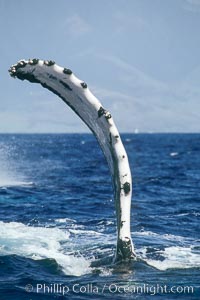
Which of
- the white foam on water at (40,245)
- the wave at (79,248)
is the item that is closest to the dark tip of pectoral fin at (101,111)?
the wave at (79,248)

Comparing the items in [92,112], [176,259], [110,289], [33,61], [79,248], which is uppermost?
[33,61]

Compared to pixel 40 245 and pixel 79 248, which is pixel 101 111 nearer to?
pixel 79 248

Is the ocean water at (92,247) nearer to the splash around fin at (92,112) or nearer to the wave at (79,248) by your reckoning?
the wave at (79,248)

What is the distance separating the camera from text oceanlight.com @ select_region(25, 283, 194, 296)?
10242 millimetres

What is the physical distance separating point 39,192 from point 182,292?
19150 millimetres

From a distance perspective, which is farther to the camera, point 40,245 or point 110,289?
point 40,245

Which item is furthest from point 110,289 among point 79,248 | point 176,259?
point 79,248

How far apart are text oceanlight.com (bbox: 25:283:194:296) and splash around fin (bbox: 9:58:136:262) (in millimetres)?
941

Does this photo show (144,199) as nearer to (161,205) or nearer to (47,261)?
(161,205)

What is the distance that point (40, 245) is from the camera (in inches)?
572

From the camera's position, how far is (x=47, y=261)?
12.7 meters

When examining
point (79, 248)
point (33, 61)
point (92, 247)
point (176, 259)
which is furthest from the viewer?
point (92, 247)

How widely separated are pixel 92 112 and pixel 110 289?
3480mm

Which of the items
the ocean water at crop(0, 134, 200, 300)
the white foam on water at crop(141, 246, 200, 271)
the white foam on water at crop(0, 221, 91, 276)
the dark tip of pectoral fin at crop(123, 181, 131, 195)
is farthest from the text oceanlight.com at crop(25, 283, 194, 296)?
the dark tip of pectoral fin at crop(123, 181, 131, 195)
